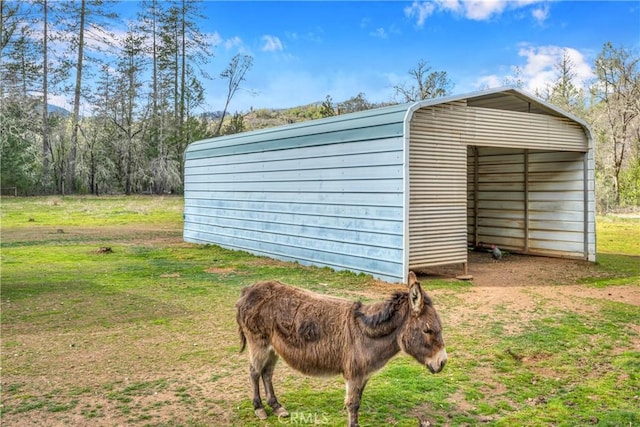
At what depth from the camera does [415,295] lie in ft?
10.2

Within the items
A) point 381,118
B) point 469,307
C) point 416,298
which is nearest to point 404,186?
point 381,118

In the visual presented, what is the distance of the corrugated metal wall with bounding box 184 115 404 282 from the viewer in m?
9.21

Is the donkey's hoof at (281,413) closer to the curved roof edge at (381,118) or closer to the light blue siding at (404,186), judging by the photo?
the light blue siding at (404,186)

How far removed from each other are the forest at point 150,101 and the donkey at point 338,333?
30.8 m

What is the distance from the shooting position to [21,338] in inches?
231

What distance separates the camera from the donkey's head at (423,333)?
10.2 ft

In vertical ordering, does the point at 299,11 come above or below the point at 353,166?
above

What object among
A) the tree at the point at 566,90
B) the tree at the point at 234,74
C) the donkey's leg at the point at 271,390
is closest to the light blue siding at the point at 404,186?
the donkey's leg at the point at 271,390

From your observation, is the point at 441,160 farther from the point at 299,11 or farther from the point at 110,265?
the point at 299,11

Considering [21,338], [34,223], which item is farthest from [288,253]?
[34,223]

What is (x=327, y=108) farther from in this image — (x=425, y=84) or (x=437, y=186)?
(x=437, y=186)

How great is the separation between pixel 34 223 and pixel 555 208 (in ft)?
63.0

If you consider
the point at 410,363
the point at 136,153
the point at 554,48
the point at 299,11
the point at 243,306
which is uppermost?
the point at 554,48

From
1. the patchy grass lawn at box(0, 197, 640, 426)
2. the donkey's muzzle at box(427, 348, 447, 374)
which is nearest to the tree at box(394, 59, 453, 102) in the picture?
the patchy grass lawn at box(0, 197, 640, 426)
